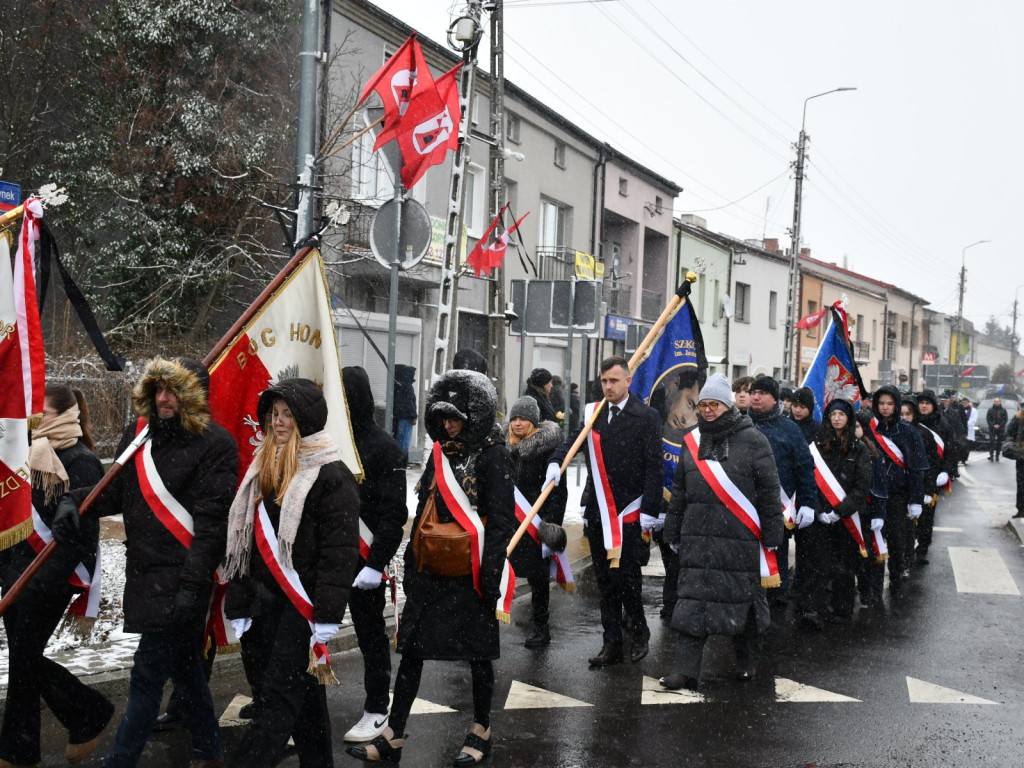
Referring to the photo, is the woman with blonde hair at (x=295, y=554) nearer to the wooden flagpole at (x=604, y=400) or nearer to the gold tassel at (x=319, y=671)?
the gold tassel at (x=319, y=671)

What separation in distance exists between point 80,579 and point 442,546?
5.27 feet

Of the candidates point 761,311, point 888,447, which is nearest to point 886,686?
point 888,447

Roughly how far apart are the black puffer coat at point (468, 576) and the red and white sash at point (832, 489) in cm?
404

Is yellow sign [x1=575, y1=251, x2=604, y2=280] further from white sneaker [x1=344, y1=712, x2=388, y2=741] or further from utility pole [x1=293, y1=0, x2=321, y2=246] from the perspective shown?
white sneaker [x1=344, y1=712, x2=388, y2=741]

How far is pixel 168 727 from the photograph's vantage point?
5230mm

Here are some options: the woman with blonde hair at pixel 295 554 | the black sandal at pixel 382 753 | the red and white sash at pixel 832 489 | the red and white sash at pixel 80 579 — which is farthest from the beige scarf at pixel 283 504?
the red and white sash at pixel 832 489

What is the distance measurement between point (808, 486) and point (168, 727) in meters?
4.70

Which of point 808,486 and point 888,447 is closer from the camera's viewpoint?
point 808,486

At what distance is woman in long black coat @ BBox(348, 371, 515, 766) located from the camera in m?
4.86

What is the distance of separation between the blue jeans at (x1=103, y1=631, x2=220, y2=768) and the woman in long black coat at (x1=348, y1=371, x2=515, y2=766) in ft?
2.33

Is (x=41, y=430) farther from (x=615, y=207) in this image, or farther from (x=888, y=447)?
(x=615, y=207)

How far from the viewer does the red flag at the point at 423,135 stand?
31.8ft

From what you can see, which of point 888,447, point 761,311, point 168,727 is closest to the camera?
point 168,727

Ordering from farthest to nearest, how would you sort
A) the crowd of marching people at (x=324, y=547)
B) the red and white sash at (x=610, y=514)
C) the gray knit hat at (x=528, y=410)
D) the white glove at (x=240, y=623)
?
the gray knit hat at (x=528, y=410)
the red and white sash at (x=610, y=514)
the white glove at (x=240, y=623)
the crowd of marching people at (x=324, y=547)
